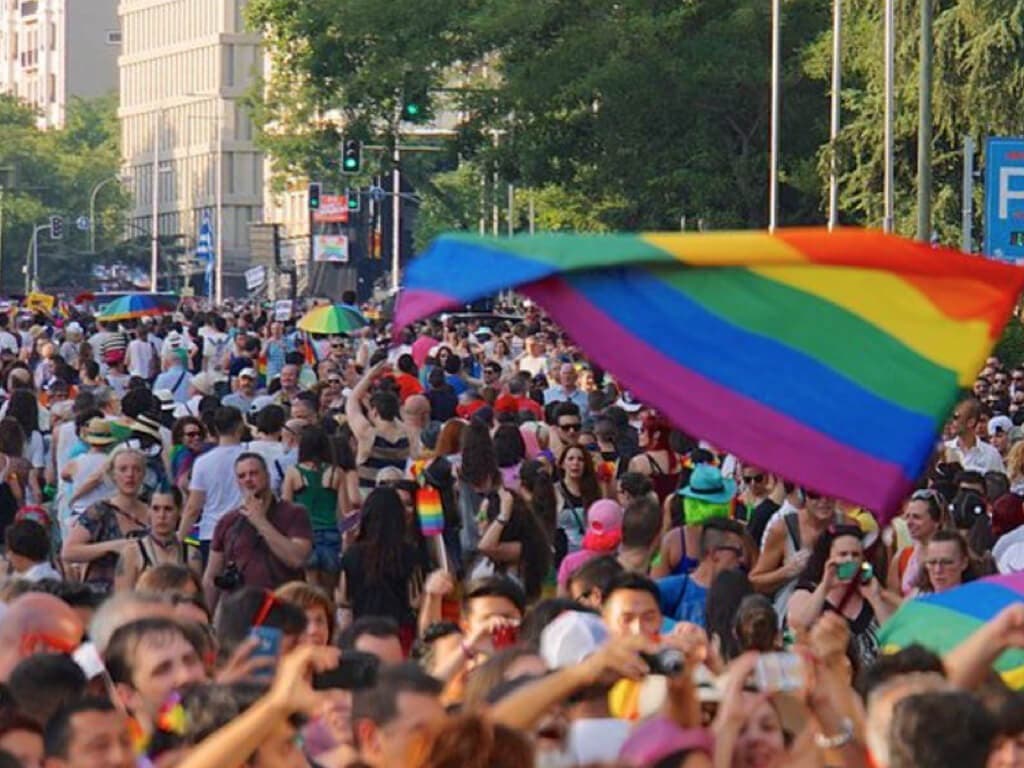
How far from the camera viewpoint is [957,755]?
771cm

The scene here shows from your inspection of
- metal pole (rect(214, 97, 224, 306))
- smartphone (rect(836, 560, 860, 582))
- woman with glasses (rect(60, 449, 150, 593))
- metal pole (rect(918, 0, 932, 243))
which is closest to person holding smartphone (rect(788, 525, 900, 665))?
smartphone (rect(836, 560, 860, 582))

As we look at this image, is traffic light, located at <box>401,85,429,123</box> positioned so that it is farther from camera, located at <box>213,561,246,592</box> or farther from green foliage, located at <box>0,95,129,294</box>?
green foliage, located at <box>0,95,129,294</box>

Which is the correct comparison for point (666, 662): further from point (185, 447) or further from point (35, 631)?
point (185, 447)

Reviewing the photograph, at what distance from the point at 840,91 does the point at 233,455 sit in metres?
39.9

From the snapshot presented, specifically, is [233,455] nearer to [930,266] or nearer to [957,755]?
[930,266]

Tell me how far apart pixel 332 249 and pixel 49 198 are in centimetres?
4150

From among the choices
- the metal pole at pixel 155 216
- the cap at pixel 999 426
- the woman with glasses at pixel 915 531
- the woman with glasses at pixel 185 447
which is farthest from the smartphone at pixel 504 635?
the metal pole at pixel 155 216

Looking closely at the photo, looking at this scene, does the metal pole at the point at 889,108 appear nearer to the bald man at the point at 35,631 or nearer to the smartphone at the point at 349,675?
the bald man at the point at 35,631

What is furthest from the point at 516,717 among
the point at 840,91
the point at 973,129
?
the point at 840,91

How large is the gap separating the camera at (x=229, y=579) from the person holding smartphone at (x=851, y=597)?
10.1ft

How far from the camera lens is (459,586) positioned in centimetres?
1430

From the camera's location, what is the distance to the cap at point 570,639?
10.3 meters

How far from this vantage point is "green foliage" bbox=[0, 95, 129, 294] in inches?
6983

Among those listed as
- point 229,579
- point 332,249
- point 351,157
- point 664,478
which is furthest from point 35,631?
point 332,249
